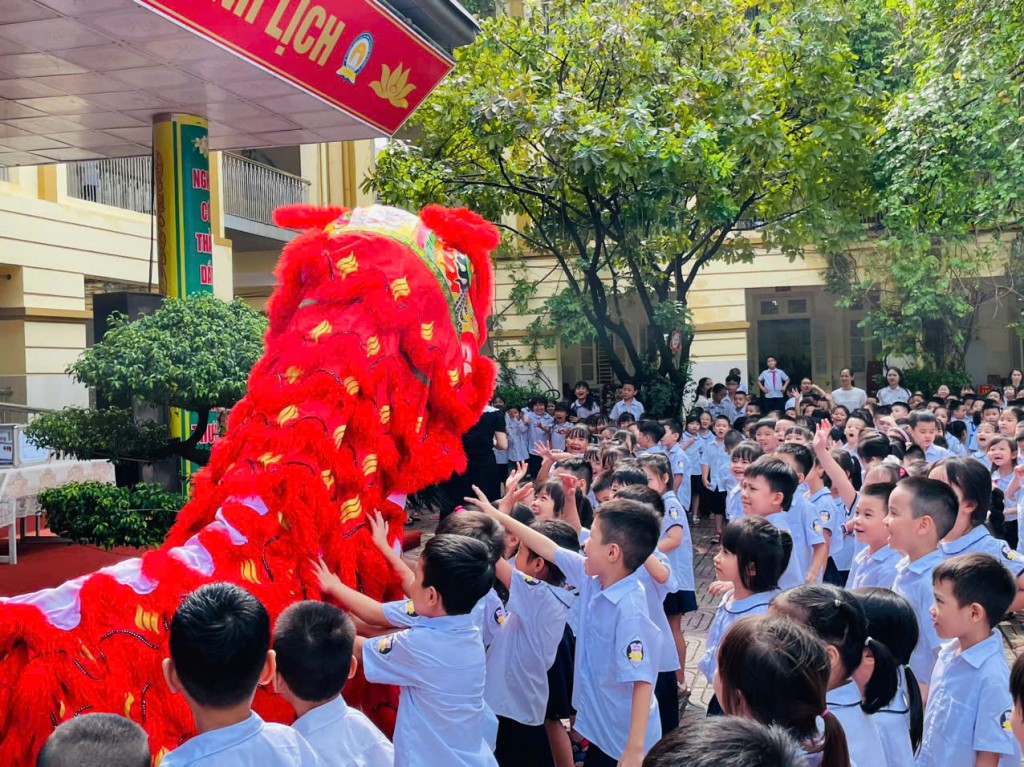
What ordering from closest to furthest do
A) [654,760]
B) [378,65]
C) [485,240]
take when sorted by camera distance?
1. [654,760]
2. [485,240]
3. [378,65]

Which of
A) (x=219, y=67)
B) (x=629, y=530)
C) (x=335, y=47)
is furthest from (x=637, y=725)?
(x=335, y=47)

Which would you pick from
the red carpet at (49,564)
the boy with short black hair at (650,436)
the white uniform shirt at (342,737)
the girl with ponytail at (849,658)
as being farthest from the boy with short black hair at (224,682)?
the boy with short black hair at (650,436)

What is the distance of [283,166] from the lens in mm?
19406

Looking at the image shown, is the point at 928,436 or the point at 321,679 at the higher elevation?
the point at 928,436

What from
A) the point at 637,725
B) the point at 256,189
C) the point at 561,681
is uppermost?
the point at 256,189

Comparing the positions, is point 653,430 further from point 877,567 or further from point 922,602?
point 922,602

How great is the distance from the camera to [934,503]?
4023 mm

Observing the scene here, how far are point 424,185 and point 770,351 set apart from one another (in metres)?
14.7

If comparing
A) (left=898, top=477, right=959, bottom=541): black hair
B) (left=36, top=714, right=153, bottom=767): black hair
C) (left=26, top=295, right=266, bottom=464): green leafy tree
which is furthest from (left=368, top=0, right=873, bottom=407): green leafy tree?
(left=36, top=714, right=153, bottom=767): black hair

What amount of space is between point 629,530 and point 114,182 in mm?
11775

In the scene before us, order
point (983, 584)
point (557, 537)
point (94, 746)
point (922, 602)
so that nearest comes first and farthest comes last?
point (94, 746), point (983, 584), point (922, 602), point (557, 537)

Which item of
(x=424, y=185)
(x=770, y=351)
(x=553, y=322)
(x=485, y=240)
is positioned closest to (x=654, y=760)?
(x=485, y=240)

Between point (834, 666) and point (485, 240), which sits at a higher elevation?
point (485, 240)

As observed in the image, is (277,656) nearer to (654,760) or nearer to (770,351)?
(654,760)
